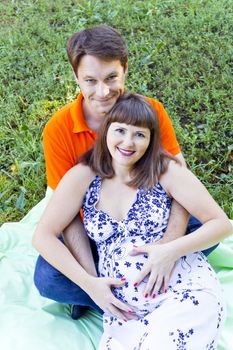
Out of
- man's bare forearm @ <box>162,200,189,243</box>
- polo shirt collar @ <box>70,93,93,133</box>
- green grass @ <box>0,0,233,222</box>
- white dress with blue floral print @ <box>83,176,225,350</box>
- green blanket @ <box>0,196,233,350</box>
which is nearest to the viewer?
white dress with blue floral print @ <box>83,176,225,350</box>

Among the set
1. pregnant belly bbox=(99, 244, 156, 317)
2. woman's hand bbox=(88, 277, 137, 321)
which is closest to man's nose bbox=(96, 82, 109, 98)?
pregnant belly bbox=(99, 244, 156, 317)

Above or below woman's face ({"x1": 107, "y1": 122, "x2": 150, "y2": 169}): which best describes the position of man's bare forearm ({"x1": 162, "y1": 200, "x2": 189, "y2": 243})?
below

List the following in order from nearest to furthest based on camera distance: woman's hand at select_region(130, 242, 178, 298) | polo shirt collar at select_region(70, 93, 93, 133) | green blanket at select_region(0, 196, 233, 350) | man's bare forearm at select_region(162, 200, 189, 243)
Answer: woman's hand at select_region(130, 242, 178, 298), man's bare forearm at select_region(162, 200, 189, 243), green blanket at select_region(0, 196, 233, 350), polo shirt collar at select_region(70, 93, 93, 133)

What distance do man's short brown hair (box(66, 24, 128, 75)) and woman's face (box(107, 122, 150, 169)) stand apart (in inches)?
13.7

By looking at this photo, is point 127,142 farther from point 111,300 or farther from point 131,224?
point 111,300

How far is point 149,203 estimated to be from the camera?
2.35m

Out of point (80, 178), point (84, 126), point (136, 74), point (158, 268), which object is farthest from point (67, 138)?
point (136, 74)

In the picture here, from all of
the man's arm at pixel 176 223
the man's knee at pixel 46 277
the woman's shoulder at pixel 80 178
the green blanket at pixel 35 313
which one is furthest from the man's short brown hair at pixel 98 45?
the green blanket at pixel 35 313

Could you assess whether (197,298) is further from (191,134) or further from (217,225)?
(191,134)

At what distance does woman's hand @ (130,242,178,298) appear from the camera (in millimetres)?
2191

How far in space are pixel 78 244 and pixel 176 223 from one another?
0.47 metres

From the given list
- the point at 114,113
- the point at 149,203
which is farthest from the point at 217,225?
the point at 114,113

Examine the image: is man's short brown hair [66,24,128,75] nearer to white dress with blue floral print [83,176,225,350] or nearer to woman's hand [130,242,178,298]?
white dress with blue floral print [83,176,225,350]

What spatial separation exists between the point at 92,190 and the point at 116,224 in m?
0.20
